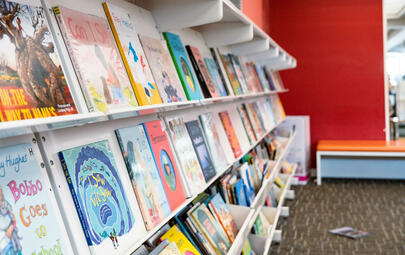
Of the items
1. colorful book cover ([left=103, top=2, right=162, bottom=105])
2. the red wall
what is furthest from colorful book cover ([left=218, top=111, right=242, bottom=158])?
the red wall

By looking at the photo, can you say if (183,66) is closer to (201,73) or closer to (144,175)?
(201,73)

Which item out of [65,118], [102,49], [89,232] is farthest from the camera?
[102,49]

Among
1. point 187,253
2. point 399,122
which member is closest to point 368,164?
point 399,122

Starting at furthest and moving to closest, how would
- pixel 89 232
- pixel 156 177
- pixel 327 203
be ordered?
pixel 327 203 → pixel 156 177 → pixel 89 232

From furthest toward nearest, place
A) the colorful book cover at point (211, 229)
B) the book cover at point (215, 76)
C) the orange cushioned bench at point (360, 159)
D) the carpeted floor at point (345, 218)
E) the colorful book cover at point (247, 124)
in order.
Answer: the orange cushioned bench at point (360, 159) < the carpeted floor at point (345, 218) < the colorful book cover at point (247, 124) < the book cover at point (215, 76) < the colorful book cover at point (211, 229)

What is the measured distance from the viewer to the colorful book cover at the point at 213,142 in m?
2.03

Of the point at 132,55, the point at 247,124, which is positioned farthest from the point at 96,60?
the point at 247,124

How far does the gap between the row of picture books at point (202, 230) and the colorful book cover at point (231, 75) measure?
585mm

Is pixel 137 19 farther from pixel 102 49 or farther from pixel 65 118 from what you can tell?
A: pixel 65 118

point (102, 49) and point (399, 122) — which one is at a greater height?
point (102, 49)

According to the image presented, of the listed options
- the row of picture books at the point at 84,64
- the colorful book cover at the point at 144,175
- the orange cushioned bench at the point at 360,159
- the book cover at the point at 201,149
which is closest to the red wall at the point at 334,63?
the orange cushioned bench at the point at 360,159

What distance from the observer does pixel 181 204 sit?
1482 millimetres

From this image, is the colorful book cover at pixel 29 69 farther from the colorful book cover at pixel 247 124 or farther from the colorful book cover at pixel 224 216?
the colorful book cover at pixel 247 124

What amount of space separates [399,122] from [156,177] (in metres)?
5.67
